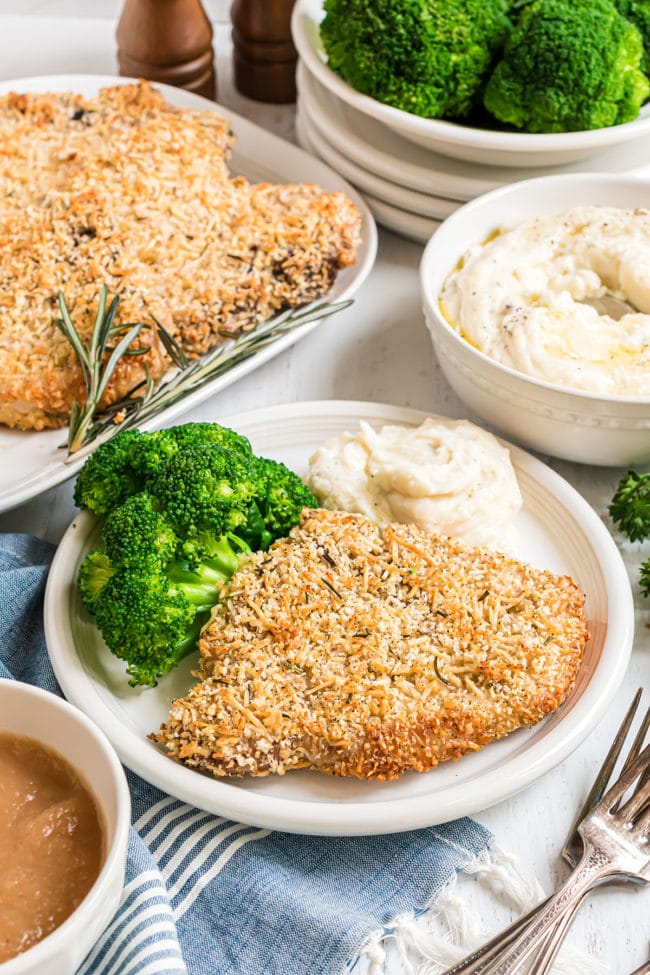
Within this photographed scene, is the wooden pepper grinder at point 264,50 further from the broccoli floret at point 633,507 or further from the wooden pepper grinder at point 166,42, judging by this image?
the broccoli floret at point 633,507

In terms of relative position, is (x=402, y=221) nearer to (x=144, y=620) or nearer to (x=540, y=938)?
(x=144, y=620)

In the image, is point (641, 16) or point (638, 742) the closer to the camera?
point (638, 742)

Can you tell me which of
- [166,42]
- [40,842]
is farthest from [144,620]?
[166,42]

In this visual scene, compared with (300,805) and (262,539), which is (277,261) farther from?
(300,805)

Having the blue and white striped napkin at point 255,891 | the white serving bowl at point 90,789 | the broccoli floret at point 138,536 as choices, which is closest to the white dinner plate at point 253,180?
the broccoli floret at point 138,536

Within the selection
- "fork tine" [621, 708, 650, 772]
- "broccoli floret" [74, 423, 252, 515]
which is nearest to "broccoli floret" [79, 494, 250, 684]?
"broccoli floret" [74, 423, 252, 515]

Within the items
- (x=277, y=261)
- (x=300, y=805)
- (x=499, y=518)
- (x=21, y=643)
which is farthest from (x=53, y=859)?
(x=277, y=261)
